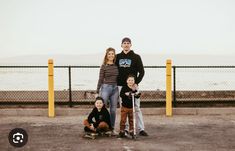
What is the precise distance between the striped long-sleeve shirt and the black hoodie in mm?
97

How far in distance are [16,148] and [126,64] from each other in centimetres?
257

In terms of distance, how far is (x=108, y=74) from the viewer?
8047 mm

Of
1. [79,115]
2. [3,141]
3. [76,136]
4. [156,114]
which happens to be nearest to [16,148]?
[3,141]

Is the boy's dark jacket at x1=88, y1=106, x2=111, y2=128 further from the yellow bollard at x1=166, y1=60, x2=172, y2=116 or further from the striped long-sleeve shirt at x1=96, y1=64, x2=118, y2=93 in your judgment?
the yellow bollard at x1=166, y1=60, x2=172, y2=116

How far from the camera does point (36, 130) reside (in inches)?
Answer: 341

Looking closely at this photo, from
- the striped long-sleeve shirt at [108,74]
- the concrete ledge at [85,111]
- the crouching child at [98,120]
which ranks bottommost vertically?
the concrete ledge at [85,111]

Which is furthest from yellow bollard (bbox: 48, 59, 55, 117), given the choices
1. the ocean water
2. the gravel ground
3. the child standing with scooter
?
the ocean water

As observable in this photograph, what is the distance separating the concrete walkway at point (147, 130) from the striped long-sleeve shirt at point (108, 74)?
1.11 meters

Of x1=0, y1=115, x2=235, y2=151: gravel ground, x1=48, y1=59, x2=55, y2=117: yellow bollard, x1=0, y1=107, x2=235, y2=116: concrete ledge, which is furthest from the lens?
x1=0, y1=107, x2=235, y2=116: concrete ledge

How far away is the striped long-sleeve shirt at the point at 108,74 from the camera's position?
801 centimetres

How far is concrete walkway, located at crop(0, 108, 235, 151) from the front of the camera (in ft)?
23.2

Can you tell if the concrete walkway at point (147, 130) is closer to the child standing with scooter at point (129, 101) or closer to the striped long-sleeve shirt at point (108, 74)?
the child standing with scooter at point (129, 101)

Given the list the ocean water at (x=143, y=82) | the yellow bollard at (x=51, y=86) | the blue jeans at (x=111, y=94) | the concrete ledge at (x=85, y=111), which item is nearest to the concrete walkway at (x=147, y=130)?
the concrete ledge at (x=85, y=111)

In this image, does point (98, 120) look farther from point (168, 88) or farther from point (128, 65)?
point (168, 88)
